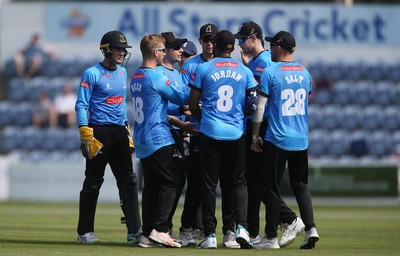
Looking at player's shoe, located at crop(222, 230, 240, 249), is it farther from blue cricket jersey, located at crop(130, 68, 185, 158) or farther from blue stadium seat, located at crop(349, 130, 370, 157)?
blue stadium seat, located at crop(349, 130, 370, 157)

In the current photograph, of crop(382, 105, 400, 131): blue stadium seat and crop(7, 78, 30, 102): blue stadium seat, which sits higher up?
crop(7, 78, 30, 102): blue stadium seat

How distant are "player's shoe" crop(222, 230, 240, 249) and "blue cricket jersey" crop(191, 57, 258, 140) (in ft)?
3.87

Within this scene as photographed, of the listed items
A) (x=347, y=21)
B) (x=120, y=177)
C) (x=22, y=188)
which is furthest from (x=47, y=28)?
(x=120, y=177)

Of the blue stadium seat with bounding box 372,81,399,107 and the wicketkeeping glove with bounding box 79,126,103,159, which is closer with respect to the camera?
the wicketkeeping glove with bounding box 79,126,103,159

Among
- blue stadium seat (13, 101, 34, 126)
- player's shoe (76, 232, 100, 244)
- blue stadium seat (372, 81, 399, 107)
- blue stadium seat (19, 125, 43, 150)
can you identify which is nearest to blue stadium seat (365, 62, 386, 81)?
blue stadium seat (372, 81, 399, 107)

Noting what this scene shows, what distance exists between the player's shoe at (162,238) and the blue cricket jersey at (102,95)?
1649 millimetres

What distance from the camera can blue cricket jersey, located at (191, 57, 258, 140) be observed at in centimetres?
1126

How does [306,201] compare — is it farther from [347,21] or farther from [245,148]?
[347,21]

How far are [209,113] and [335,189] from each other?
13699 mm

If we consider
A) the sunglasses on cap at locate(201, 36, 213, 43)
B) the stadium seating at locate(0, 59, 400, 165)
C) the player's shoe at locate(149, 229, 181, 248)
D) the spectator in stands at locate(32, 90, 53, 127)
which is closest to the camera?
the player's shoe at locate(149, 229, 181, 248)

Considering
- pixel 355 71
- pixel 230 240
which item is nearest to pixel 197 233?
pixel 230 240

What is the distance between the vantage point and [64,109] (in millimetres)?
28234

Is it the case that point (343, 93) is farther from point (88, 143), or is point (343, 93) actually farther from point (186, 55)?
point (88, 143)

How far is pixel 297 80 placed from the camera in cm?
1155
